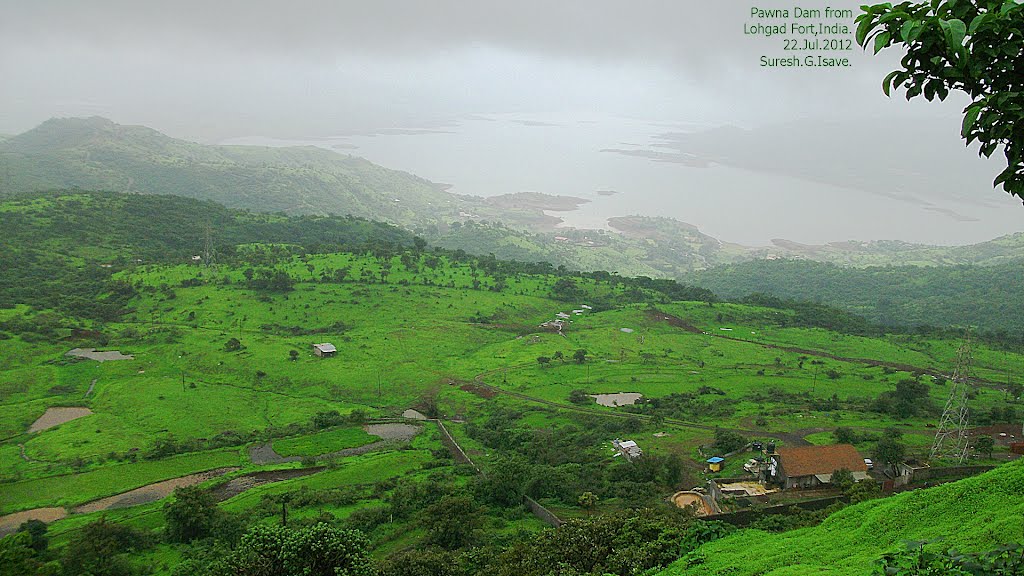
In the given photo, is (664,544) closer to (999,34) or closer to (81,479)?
(999,34)

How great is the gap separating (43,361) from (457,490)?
138 feet

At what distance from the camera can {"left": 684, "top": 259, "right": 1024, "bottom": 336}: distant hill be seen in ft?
270

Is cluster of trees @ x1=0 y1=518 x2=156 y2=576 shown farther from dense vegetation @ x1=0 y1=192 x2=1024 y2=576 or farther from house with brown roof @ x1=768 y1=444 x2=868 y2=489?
house with brown roof @ x1=768 y1=444 x2=868 y2=489

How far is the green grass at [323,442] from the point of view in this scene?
40.8m

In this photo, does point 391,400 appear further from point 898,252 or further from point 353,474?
point 898,252

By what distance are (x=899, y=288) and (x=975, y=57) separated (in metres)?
109

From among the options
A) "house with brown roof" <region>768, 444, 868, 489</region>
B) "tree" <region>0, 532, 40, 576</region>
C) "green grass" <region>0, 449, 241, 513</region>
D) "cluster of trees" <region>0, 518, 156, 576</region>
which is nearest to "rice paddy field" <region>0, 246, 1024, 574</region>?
"green grass" <region>0, 449, 241, 513</region>

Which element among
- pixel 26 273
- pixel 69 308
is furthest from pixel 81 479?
pixel 26 273

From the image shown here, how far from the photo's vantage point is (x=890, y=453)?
31094mm

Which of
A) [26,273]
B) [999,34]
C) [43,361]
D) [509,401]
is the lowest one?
[509,401]

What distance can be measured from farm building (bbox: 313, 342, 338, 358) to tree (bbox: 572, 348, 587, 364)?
70.7 ft

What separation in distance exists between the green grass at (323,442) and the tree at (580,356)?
72.8 ft

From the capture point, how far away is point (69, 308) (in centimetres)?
6681

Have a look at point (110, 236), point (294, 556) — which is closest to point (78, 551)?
point (294, 556)
